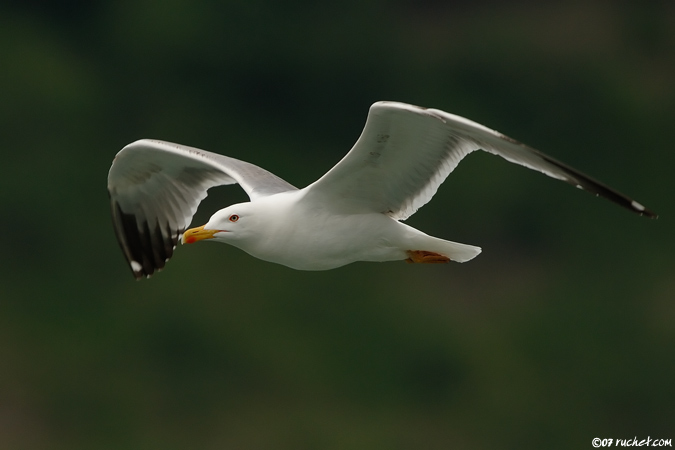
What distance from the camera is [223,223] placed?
258 inches

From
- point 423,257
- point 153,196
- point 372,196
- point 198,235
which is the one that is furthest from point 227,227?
point 153,196

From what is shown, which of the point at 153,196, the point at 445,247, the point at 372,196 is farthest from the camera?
the point at 153,196

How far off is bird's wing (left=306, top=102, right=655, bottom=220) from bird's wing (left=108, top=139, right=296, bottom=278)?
143 centimetres

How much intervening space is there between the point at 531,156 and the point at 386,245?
4.54 ft

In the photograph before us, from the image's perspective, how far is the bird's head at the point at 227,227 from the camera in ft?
21.5

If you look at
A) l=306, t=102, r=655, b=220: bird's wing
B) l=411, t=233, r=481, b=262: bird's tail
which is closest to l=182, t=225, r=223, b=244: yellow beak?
l=306, t=102, r=655, b=220: bird's wing

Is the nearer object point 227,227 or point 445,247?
point 227,227

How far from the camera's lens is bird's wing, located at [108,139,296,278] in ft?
26.2

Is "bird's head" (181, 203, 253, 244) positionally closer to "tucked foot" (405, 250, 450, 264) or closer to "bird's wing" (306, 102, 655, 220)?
"bird's wing" (306, 102, 655, 220)

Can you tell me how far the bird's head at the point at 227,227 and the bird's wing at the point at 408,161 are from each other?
44 cm

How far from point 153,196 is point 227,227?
1.85 m

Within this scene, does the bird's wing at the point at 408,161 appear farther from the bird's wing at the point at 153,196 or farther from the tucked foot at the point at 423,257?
the bird's wing at the point at 153,196

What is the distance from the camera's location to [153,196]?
8219 mm

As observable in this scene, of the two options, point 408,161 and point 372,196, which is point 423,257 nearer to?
point 372,196
